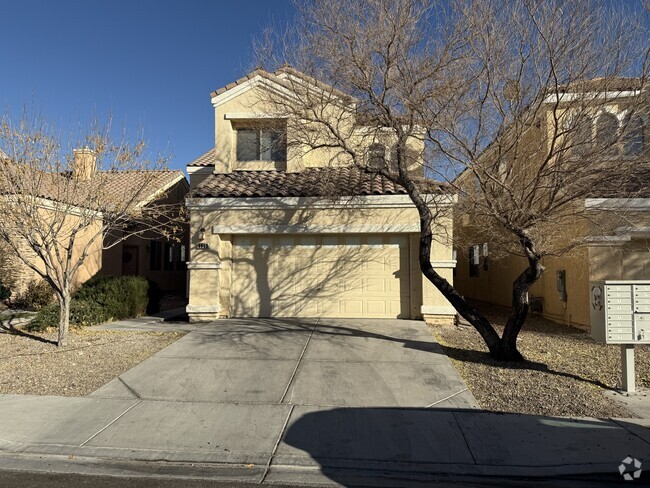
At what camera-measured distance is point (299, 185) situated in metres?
12.1

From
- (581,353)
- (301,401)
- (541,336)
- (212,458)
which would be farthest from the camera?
(541,336)

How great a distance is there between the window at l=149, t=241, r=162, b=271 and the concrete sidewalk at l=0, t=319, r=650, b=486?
13.1m

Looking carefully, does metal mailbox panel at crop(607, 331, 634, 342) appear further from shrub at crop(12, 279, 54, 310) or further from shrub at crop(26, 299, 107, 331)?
shrub at crop(12, 279, 54, 310)

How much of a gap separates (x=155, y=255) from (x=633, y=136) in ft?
59.4

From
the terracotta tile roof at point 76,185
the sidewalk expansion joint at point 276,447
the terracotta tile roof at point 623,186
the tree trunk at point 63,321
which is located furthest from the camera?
the tree trunk at point 63,321

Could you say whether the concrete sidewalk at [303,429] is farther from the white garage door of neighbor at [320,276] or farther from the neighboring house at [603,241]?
the neighboring house at [603,241]

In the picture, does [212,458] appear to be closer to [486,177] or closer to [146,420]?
[146,420]

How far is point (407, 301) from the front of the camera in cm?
1163

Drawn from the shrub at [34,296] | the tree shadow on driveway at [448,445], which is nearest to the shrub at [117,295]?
the shrub at [34,296]

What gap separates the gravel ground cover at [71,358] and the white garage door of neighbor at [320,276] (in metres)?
2.58

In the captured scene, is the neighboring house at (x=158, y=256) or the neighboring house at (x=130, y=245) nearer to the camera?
the neighboring house at (x=130, y=245)

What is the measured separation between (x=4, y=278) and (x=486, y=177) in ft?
48.0

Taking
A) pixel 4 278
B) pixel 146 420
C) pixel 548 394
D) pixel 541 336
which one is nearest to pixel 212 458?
pixel 146 420

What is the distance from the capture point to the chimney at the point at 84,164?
926 cm
